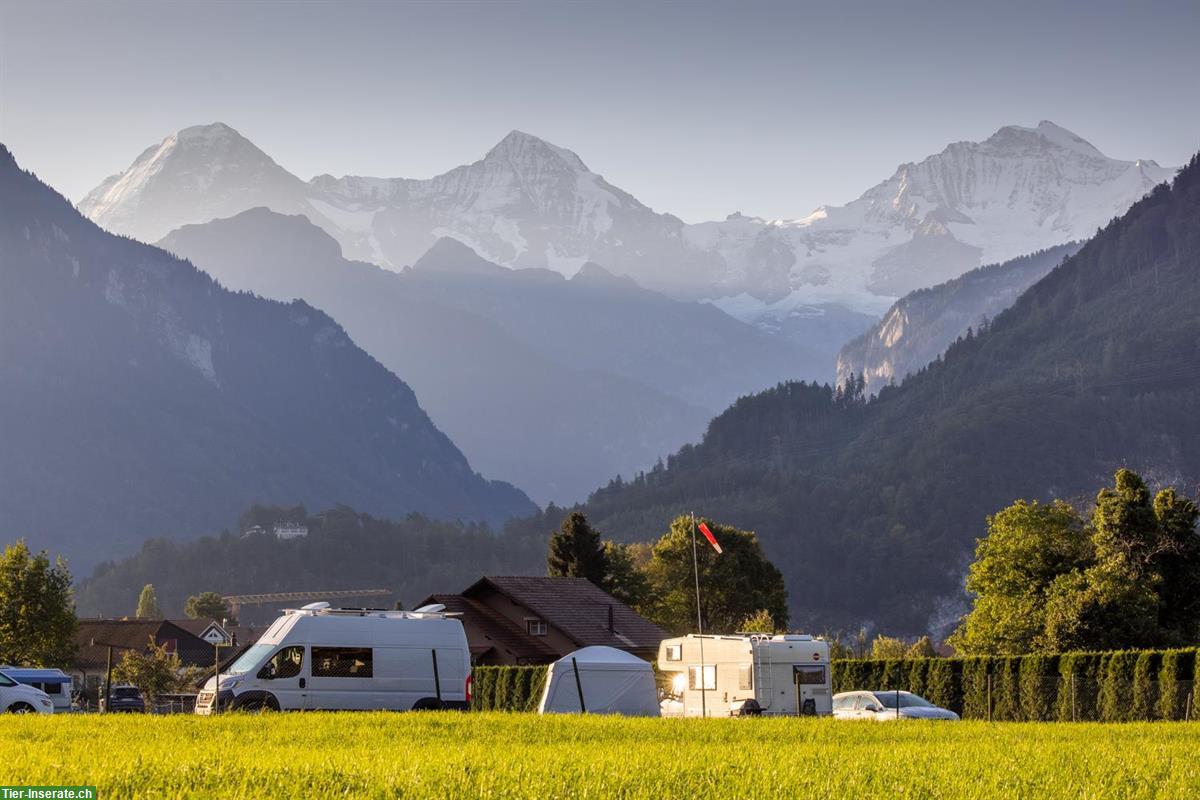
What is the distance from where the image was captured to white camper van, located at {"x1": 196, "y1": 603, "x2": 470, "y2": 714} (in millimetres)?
34750

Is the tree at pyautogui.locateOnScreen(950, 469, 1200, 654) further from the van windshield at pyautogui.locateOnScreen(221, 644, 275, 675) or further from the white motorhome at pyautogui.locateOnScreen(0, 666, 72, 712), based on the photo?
the white motorhome at pyautogui.locateOnScreen(0, 666, 72, 712)

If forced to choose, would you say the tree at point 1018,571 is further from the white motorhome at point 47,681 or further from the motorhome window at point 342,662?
the white motorhome at point 47,681

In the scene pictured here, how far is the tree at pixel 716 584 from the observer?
10719cm

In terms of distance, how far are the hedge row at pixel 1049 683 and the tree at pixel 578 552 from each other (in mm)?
52152

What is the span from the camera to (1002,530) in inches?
3250

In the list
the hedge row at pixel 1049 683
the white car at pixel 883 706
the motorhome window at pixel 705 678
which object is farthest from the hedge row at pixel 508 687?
the white car at pixel 883 706

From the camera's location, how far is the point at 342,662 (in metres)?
35.7

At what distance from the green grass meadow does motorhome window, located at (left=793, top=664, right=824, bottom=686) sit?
62.0 ft

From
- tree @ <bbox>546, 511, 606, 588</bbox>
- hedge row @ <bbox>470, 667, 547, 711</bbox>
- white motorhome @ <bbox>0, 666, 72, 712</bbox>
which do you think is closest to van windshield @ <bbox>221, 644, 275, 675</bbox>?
white motorhome @ <bbox>0, 666, 72, 712</bbox>

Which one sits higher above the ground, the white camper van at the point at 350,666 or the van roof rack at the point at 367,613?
the van roof rack at the point at 367,613

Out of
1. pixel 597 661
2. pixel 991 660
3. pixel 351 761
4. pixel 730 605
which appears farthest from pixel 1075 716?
pixel 730 605

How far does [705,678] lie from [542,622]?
32604mm

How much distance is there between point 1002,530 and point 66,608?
51.4 metres

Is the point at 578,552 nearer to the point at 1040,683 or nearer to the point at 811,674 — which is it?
the point at 1040,683
